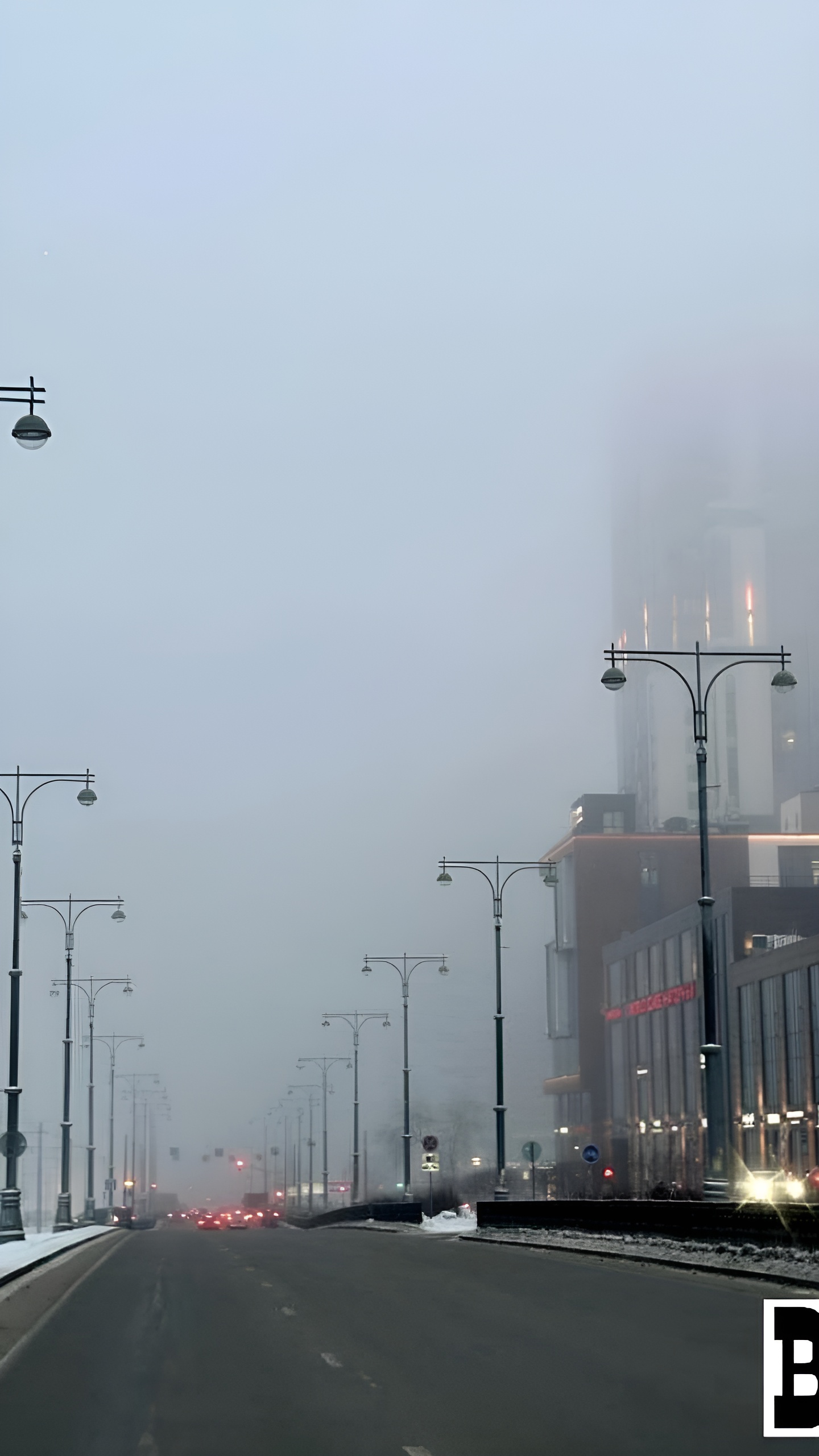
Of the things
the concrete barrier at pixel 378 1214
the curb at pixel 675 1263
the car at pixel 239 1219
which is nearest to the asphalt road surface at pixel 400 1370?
the curb at pixel 675 1263

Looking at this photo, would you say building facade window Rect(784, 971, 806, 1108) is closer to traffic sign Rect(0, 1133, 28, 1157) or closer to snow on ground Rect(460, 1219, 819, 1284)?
snow on ground Rect(460, 1219, 819, 1284)

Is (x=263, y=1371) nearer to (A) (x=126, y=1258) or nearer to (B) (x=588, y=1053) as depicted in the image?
(A) (x=126, y=1258)

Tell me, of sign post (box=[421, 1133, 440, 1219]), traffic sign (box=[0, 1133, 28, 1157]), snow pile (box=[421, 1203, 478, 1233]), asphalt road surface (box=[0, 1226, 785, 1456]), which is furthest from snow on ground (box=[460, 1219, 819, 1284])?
sign post (box=[421, 1133, 440, 1219])

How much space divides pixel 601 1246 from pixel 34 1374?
2136 cm

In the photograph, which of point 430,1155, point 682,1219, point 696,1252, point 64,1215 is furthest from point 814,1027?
point 696,1252

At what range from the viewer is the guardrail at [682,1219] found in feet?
85.4

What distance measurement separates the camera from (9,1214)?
44.5m

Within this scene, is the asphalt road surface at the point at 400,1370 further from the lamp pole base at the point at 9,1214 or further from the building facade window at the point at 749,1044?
the building facade window at the point at 749,1044

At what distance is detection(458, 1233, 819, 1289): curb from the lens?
2316 cm

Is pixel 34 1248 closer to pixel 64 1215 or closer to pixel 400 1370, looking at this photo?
pixel 64 1215

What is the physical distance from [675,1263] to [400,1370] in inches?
571

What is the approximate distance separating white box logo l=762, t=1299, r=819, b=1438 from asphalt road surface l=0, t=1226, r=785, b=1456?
0.54ft

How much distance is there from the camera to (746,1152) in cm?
11800

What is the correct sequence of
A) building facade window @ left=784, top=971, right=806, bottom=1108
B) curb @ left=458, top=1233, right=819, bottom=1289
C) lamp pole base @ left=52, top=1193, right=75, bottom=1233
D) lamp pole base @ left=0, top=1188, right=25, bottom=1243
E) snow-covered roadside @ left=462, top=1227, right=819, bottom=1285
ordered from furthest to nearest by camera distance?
building facade window @ left=784, top=971, right=806, bottom=1108, lamp pole base @ left=52, top=1193, right=75, bottom=1233, lamp pole base @ left=0, top=1188, right=25, bottom=1243, snow-covered roadside @ left=462, top=1227, right=819, bottom=1285, curb @ left=458, top=1233, right=819, bottom=1289
